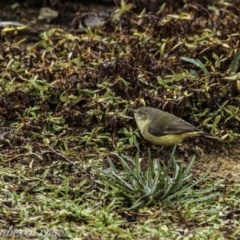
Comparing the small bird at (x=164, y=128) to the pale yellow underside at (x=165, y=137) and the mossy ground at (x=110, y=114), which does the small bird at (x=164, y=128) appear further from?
the mossy ground at (x=110, y=114)

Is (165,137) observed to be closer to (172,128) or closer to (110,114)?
(172,128)

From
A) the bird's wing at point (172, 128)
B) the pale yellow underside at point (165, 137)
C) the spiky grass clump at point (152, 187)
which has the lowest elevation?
the pale yellow underside at point (165, 137)

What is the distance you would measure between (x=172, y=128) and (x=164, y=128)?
2.9 inches

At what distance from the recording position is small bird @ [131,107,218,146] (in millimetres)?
7191

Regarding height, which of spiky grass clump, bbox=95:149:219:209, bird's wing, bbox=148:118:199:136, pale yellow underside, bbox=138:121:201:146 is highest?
spiky grass clump, bbox=95:149:219:209

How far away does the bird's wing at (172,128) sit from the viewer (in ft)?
23.6

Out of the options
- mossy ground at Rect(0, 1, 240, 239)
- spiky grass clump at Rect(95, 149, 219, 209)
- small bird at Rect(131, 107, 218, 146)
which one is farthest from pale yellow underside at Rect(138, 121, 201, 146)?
spiky grass clump at Rect(95, 149, 219, 209)

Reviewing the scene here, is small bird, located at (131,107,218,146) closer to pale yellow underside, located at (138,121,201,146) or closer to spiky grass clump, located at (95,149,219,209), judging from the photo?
pale yellow underside, located at (138,121,201,146)

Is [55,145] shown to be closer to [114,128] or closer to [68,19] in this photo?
[114,128]

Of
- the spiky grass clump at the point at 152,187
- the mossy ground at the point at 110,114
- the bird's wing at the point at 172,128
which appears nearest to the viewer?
the mossy ground at the point at 110,114

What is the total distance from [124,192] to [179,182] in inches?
17.8

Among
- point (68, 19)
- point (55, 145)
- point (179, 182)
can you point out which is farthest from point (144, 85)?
point (68, 19)

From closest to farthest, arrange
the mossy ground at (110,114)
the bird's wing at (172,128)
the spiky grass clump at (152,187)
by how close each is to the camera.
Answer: the mossy ground at (110,114) < the spiky grass clump at (152,187) < the bird's wing at (172,128)

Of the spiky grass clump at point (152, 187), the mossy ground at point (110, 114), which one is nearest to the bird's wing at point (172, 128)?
the mossy ground at point (110, 114)
